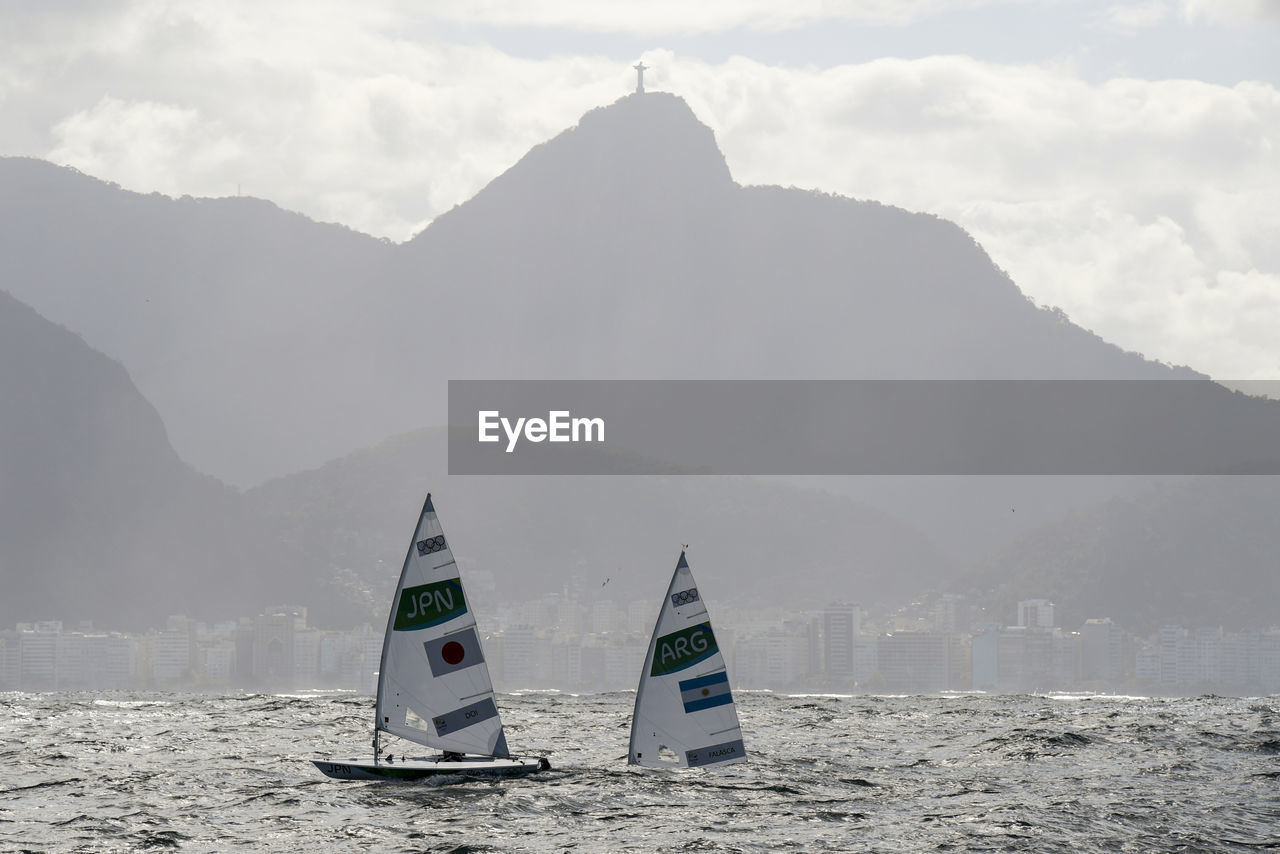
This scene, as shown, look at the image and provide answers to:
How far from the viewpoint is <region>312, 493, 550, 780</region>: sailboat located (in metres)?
45.1

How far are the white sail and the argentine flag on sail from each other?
6664 millimetres

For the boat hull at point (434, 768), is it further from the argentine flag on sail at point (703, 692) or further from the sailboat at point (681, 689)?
the argentine flag on sail at point (703, 692)

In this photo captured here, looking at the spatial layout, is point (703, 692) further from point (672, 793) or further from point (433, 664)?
point (433, 664)

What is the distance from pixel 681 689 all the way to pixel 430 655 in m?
8.20

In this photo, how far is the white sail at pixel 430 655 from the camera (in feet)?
148

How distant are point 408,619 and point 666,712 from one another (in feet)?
29.4

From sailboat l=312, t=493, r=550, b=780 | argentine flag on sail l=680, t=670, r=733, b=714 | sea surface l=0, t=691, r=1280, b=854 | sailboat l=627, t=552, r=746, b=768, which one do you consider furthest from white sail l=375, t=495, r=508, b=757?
argentine flag on sail l=680, t=670, r=733, b=714

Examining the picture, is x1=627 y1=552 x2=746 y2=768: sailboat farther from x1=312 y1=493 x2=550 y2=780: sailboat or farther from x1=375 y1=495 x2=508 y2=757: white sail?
x1=375 y1=495 x2=508 y2=757: white sail

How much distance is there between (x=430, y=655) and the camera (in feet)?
149

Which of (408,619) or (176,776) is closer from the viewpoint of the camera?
(408,619)

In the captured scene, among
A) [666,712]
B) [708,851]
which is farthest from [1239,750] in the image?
[708,851]

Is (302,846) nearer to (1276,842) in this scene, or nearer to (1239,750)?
(1276,842)

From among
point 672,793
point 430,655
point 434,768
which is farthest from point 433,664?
point 672,793

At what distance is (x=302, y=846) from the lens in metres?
40.1
